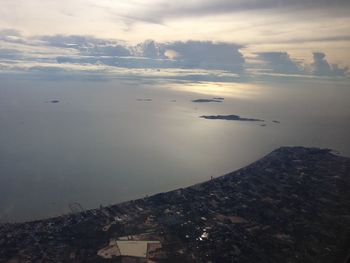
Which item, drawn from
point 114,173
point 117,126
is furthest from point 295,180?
point 117,126

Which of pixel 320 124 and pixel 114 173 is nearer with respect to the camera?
pixel 114 173

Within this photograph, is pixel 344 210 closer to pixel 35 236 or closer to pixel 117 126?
pixel 35 236

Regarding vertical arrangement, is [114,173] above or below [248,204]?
below

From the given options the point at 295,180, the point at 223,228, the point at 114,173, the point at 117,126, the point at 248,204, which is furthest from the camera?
the point at 117,126

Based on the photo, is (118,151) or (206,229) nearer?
(206,229)

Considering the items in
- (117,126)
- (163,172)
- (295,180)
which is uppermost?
(295,180)

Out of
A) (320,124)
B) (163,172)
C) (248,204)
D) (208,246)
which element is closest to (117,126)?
(163,172)

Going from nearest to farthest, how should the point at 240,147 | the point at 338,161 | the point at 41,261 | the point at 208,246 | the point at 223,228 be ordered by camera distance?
the point at 41,261 < the point at 208,246 < the point at 223,228 < the point at 338,161 < the point at 240,147
